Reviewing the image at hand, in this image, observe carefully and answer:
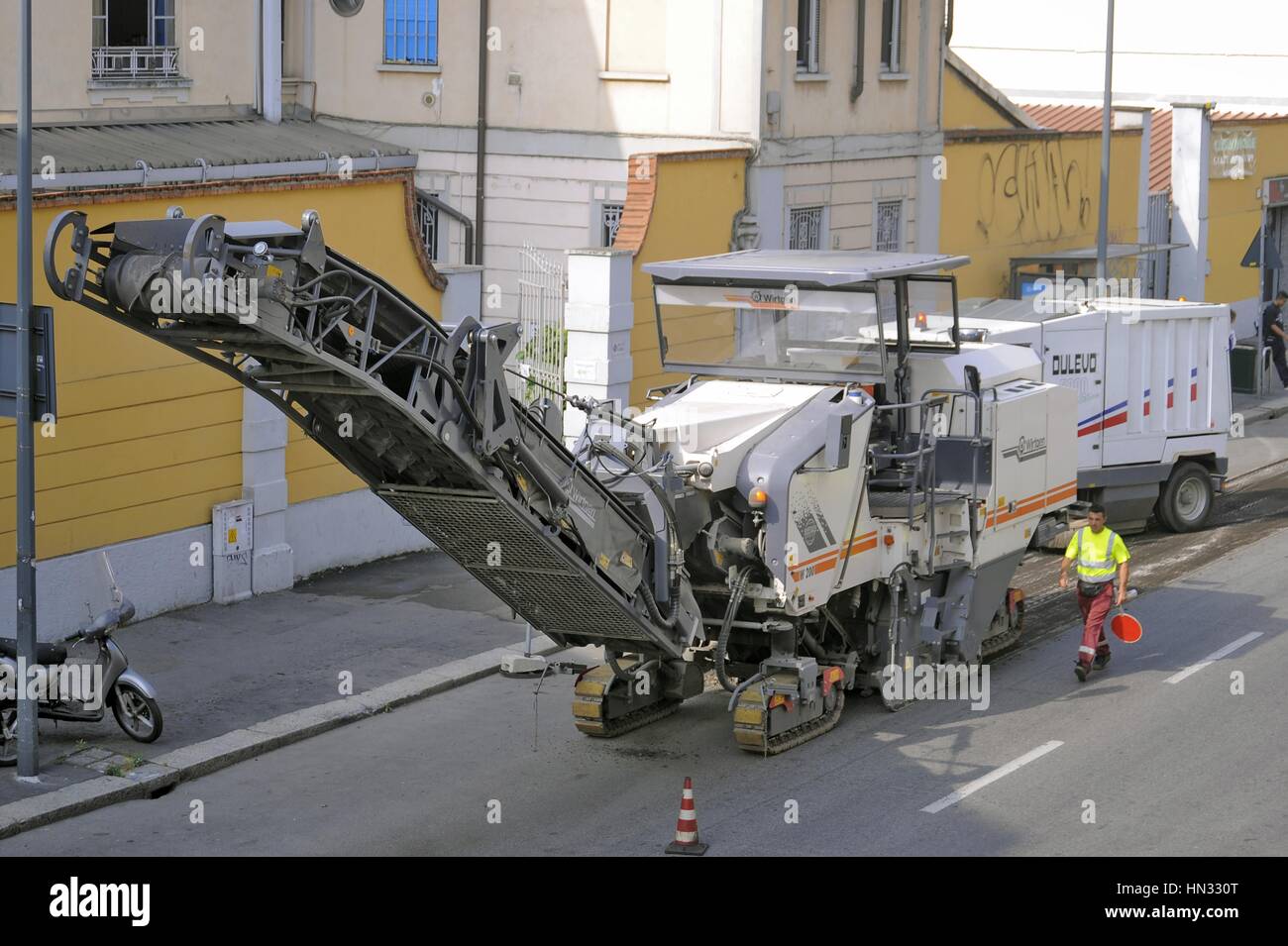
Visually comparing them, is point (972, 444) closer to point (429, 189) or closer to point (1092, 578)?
point (1092, 578)

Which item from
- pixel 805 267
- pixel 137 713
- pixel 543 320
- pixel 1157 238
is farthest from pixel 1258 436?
pixel 137 713

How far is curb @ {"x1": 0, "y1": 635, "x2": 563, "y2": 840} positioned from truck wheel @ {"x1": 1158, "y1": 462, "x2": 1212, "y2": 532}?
8114 mm

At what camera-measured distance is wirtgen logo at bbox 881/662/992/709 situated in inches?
541

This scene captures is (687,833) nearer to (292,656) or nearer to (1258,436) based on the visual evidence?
(292,656)

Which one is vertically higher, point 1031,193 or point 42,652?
point 1031,193

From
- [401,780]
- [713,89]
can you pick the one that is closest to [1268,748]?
[401,780]

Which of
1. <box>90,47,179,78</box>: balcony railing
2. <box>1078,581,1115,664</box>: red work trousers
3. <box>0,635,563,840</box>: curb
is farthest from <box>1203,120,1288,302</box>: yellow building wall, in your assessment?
<box>0,635,563,840</box>: curb

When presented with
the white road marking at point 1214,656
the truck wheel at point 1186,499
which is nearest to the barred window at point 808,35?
the truck wheel at point 1186,499

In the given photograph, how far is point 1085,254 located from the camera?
28.5 meters

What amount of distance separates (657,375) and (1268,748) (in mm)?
9093

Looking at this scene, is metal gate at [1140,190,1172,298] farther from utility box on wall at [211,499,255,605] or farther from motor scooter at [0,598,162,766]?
motor scooter at [0,598,162,766]

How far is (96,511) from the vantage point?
1512 cm

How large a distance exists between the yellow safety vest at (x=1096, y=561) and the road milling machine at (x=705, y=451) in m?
0.53

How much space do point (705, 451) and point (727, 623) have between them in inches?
46.2
